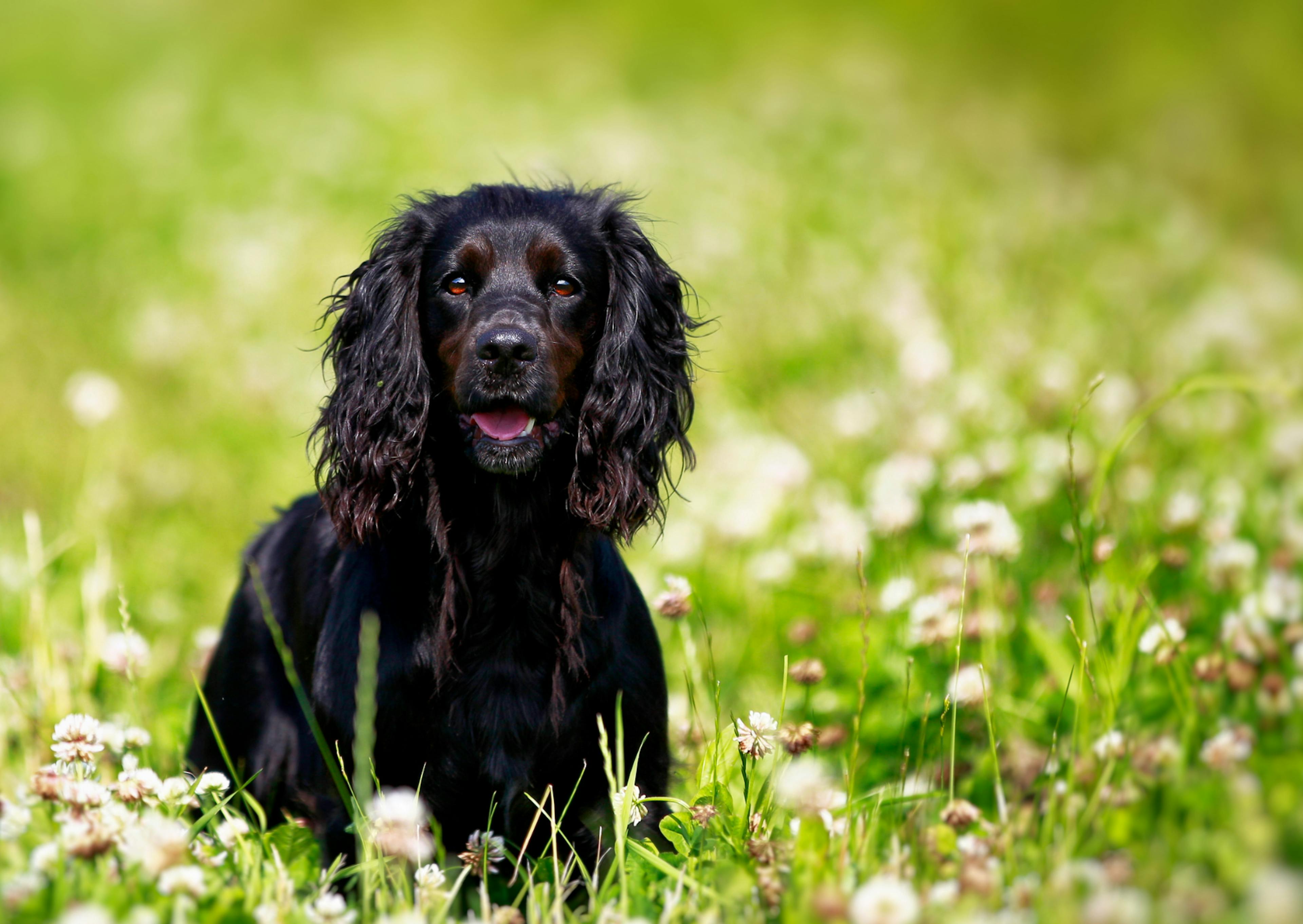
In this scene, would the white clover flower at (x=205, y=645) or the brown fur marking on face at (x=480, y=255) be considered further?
the white clover flower at (x=205, y=645)

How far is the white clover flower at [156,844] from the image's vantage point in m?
1.99

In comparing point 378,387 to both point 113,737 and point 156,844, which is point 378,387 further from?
point 156,844

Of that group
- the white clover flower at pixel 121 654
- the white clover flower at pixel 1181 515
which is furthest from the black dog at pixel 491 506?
the white clover flower at pixel 1181 515

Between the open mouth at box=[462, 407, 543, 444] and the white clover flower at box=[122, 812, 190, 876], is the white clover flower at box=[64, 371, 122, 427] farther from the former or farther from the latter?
the white clover flower at box=[122, 812, 190, 876]

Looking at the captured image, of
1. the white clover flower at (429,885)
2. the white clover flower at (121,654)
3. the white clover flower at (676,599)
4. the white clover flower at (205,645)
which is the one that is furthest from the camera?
the white clover flower at (205,645)

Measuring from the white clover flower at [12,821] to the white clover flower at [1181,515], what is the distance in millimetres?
3498

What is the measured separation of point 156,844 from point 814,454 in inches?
164

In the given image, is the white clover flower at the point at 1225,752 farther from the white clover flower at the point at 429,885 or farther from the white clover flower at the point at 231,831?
the white clover flower at the point at 231,831

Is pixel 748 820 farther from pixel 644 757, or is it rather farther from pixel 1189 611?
pixel 1189 611

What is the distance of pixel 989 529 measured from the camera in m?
3.67

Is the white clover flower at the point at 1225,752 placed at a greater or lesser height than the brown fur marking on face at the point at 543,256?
lesser

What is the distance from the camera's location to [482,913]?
95.7 inches

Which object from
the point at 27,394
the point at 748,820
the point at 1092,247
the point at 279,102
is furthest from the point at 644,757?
the point at 279,102

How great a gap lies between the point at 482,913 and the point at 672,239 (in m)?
7.06
